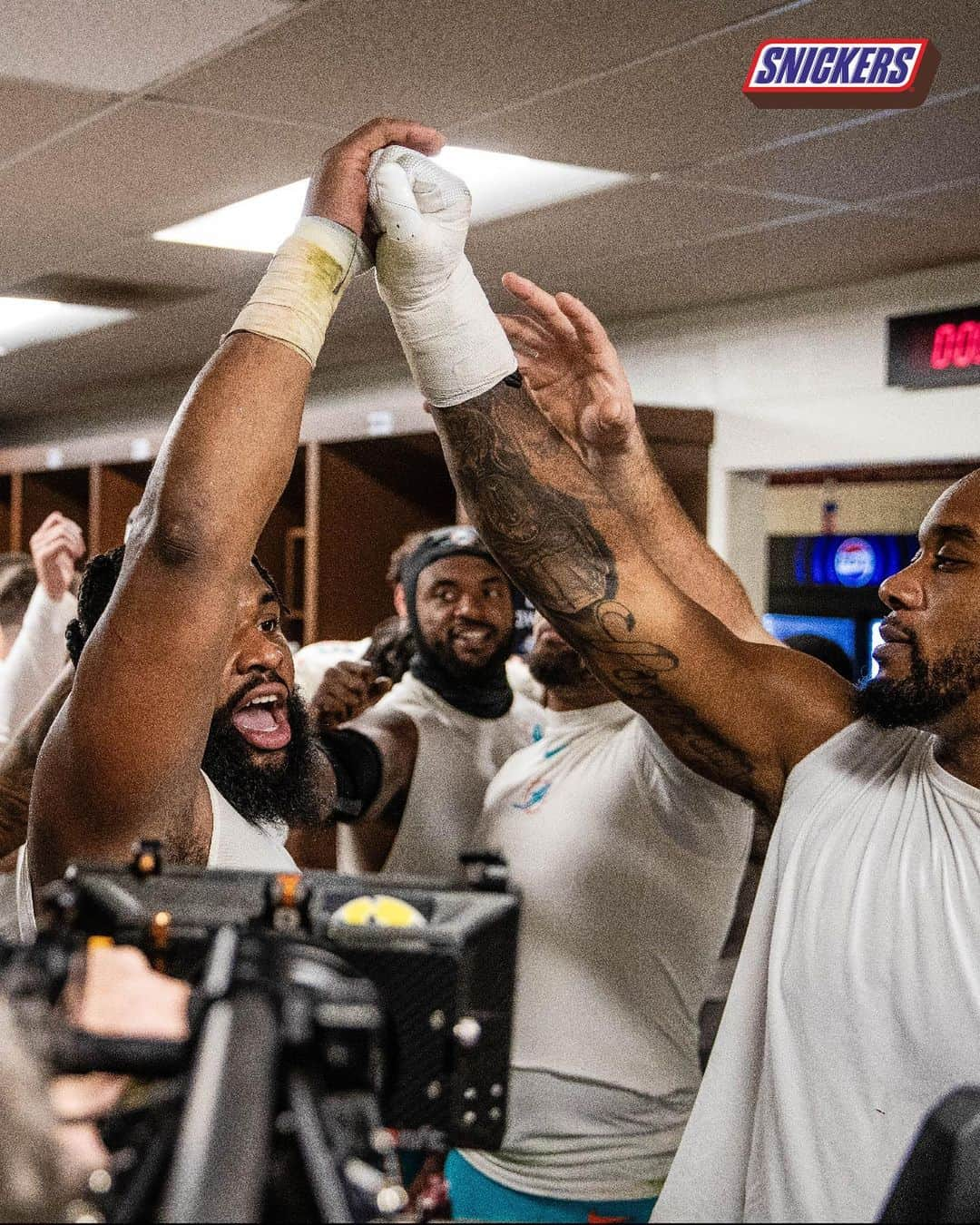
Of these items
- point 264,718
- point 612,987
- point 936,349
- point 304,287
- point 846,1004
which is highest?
point 936,349

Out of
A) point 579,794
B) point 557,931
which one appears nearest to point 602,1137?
point 557,931

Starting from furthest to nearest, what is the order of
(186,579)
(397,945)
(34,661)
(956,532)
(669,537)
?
(34,661) < (669,537) < (956,532) < (186,579) < (397,945)

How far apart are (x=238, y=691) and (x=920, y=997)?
0.75 metres

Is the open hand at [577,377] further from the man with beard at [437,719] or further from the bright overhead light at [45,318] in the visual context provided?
the bright overhead light at [45,318]

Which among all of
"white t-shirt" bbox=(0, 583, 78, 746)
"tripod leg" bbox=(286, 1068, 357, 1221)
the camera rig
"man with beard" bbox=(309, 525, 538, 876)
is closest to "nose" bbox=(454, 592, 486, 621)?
"man with beard" bbox=(309, 525, 538, 876)

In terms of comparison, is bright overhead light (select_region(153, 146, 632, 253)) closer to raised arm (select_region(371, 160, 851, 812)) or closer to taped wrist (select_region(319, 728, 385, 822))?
taped wrist (select_region(319, 728, 385, 822))

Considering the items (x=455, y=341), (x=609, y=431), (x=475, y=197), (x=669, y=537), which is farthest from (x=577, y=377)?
(x=475, y=197)

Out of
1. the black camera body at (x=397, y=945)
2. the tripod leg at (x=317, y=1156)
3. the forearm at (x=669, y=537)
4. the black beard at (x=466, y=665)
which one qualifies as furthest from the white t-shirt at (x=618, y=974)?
the tripod leg at (x=317, y=1156)

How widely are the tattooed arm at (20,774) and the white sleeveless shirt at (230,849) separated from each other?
43 centimetres

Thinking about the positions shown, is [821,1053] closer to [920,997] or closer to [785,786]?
[920,997]

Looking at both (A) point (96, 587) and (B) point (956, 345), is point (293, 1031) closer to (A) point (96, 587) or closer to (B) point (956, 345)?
(A) point (96, 587)

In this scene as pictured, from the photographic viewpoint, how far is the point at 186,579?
109cm

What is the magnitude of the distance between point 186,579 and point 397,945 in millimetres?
400

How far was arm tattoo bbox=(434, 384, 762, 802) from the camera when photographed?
1.57 meters
